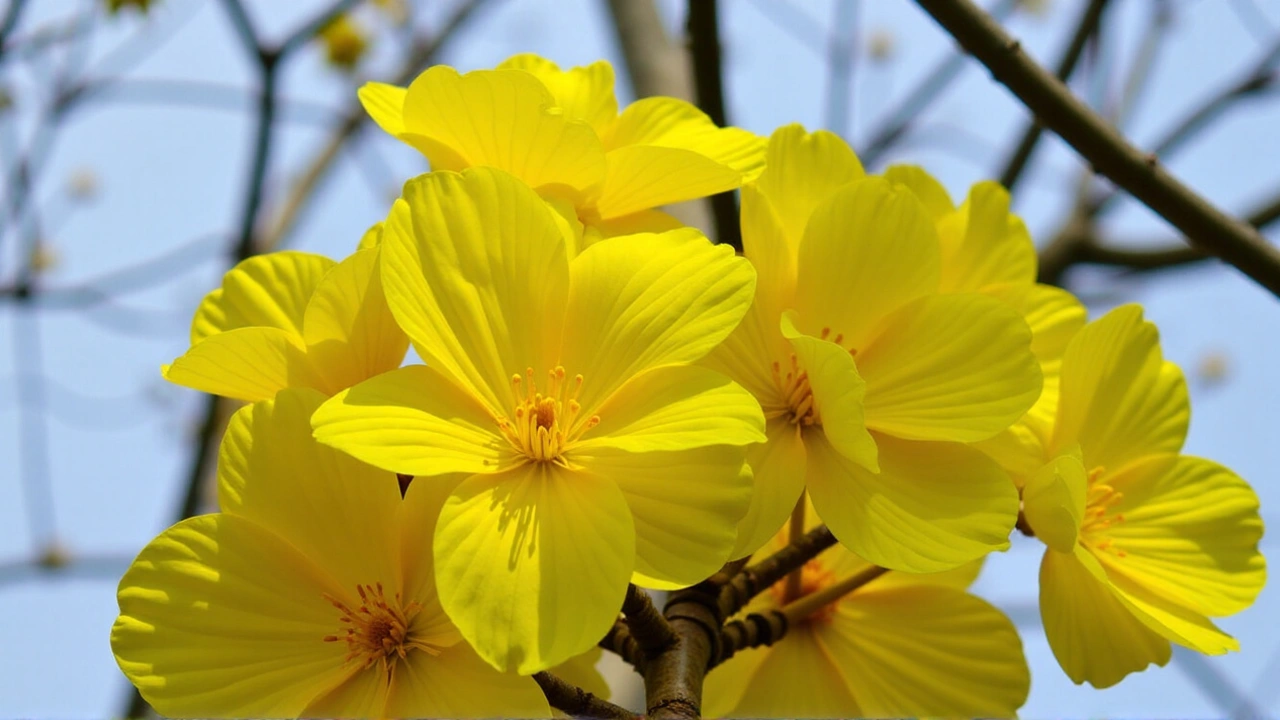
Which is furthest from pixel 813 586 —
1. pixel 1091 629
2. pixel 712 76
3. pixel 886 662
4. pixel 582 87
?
pixel 712 76

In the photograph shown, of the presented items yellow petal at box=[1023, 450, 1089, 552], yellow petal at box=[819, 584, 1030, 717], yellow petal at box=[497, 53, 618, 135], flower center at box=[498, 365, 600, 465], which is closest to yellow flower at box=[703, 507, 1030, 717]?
yellow petal at box=[819, 584, 1030, 717]


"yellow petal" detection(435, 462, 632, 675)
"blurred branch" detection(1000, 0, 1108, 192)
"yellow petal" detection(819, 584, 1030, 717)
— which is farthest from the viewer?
"blurred branch" detection(1000, 0, 1108, 192)

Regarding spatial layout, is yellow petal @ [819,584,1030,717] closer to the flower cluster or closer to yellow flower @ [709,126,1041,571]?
the flower cluster

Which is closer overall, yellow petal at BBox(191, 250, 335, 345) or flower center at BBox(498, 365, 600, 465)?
flower center at BBox(498, 365, 600, 465)

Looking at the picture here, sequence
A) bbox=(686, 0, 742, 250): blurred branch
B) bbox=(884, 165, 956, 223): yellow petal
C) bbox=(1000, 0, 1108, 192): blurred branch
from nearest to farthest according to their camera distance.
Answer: bbox=(884, 165, 956, 223): yellow petal, bbox=(686, 0, 742, 250): blurred branch, bbox=(1000, 0, 1108, 192): blurred branch

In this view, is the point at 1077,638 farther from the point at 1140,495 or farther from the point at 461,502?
the point at 461,502

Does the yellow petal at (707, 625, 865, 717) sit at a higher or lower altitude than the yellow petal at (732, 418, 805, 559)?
lower

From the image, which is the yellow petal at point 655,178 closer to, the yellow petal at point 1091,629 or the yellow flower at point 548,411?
the yellow flower at point 548,411

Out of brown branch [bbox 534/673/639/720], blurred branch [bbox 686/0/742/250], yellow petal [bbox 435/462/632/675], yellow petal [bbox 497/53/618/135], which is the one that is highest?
blurred branch [bbox 686/0/742/250]
